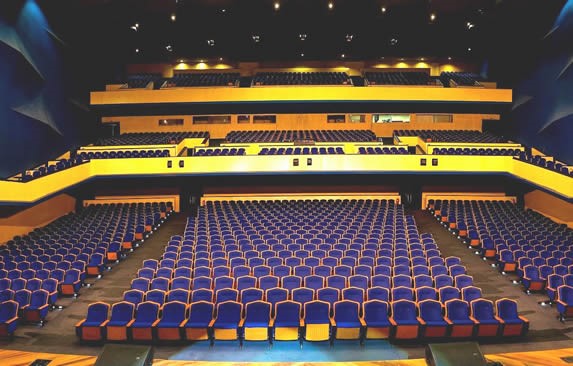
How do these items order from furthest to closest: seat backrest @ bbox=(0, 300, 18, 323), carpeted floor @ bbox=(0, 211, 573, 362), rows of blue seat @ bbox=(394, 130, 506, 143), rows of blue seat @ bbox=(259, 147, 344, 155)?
1. rows of blue seat @ bbox=(394, 130, 506, 143)
2. rows of blue seat @ bbox=(259, 147, 344, 155)
3. seat backrest @ bbox=(0, 300, 18, 323)
4. carpeted floor @ bbox=(0, 211, 573, 362)

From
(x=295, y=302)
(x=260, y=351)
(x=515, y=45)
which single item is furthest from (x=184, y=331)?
(x=515, y=45)

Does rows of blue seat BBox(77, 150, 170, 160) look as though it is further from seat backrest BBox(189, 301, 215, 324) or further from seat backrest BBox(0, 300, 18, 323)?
seat backrest BBox(189, 301, 215, 324)

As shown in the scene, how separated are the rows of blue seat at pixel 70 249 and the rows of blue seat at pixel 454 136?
11.2 meters

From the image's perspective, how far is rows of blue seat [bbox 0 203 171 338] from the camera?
350 inches

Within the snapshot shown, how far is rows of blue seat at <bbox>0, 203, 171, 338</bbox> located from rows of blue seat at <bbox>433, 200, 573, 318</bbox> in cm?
922

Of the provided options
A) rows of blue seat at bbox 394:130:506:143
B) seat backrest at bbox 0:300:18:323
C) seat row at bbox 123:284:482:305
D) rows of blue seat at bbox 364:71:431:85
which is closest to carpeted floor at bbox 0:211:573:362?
seat backrest at bbox 0:300:18:323

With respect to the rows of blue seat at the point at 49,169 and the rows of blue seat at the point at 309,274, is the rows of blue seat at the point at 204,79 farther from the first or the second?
the rows of blue seat at the point at 309,274

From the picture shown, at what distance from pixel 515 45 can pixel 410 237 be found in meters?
12.5

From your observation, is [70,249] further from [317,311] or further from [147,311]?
[317,311]

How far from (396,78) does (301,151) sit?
9012mm

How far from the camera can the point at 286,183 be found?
58.9 ft

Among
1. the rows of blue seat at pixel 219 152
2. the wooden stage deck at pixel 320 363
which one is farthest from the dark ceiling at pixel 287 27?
the wooden stage deck at pixel 320 363

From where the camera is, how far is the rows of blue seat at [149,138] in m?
19.2

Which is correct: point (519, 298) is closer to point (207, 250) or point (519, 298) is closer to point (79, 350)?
point (207, 250)
